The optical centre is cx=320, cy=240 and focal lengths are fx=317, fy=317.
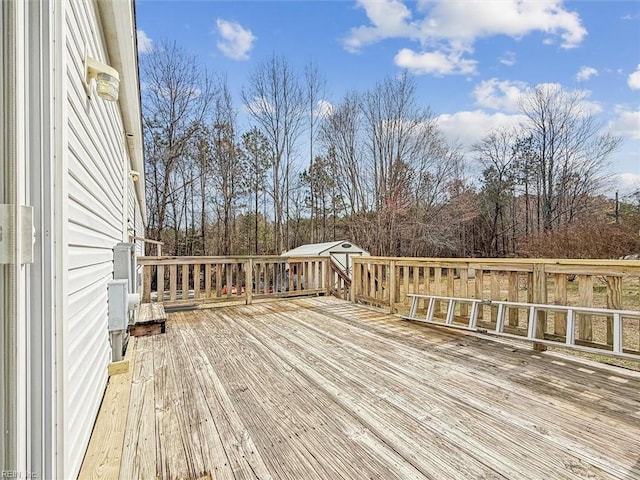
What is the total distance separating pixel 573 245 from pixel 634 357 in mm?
9678

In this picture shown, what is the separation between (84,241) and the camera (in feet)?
5.76

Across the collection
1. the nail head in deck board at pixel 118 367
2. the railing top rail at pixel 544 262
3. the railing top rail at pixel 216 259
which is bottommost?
the nail head in deck board at pixel 118 367

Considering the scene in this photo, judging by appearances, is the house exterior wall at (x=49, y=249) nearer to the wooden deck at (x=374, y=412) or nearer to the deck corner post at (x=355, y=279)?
the wooden deck at (x=374, y=412)

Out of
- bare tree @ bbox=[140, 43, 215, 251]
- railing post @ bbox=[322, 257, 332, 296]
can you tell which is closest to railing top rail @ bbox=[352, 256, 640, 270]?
railing post @ bbox=[322, 257, 332, 296]

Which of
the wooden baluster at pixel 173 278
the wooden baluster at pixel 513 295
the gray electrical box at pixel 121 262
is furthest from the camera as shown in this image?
the wooden baluster at pixel 173 278

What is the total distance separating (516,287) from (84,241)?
→ 3.88 m

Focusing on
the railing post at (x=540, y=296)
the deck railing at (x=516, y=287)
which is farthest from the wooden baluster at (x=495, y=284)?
the railing post at (x=540, y=296)

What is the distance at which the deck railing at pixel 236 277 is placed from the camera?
5137 mm

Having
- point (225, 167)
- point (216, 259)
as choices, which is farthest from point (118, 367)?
point (225, 167)

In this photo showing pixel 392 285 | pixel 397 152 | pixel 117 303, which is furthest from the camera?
pixel 397 152

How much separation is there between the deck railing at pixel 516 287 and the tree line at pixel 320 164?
26.7 feet

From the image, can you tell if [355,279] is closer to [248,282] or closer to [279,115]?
[248,282]

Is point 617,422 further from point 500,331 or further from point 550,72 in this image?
point 550,72

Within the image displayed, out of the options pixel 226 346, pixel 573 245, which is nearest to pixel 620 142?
pixel 573 245
